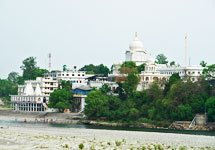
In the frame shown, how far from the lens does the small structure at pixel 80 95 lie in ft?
321

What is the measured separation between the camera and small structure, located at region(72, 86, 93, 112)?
97.8 metres

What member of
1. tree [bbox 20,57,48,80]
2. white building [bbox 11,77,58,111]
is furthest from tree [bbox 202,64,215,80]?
tree [bbox 20,57,48,80]

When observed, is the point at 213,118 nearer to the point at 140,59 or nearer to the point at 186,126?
the point at 186,126

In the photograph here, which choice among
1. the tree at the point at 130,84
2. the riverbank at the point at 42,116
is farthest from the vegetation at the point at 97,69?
the tree at the point at 130,84

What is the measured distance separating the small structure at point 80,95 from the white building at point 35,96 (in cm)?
790

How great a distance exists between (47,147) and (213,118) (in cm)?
3440

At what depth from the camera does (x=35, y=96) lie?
10575 centimetres

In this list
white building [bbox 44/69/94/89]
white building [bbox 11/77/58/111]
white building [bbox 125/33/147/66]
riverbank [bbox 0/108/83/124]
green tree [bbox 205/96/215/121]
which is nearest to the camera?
green tree [bbox 205/96/215/121]

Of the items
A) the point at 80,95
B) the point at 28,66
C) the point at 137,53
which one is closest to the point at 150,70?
the point at 80,95

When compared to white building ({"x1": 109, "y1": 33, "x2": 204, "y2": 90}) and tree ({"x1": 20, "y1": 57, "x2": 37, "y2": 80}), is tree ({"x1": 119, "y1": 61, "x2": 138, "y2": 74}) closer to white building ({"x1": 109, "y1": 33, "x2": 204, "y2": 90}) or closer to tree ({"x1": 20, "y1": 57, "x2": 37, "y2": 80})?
white building ({"x1": 109, "y1": 33, "x2": 204, "y2": 90})

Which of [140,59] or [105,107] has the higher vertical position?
[140,59]

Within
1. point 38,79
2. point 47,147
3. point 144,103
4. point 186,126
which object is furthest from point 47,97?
point 47,147

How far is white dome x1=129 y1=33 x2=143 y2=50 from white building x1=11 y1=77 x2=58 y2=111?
60.4 feet

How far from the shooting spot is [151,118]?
256 ft
